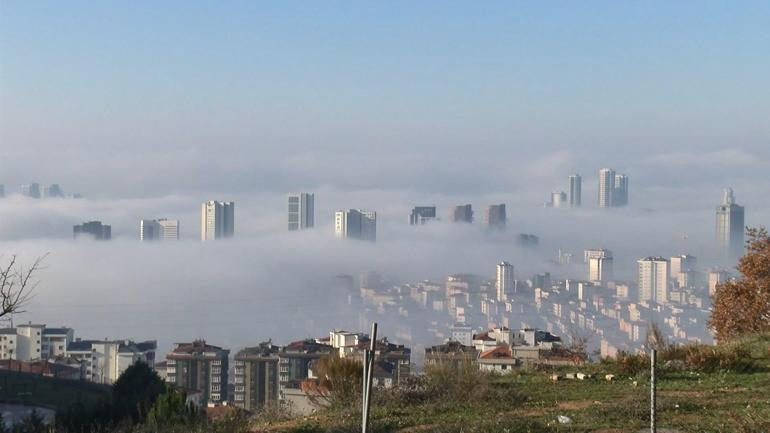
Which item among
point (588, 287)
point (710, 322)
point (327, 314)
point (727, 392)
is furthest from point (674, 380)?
point (588, 287)

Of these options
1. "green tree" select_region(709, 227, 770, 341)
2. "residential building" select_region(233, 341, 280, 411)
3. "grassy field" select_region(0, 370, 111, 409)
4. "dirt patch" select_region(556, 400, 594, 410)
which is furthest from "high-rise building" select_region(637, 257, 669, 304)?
"dirt patch" select_region(556, 400, 594, 410)

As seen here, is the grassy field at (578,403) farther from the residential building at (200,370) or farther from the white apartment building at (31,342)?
the white apartment building at (31,342)

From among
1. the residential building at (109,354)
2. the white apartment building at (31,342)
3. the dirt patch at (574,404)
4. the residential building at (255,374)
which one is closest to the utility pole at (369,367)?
the dirt patch at (574,404)

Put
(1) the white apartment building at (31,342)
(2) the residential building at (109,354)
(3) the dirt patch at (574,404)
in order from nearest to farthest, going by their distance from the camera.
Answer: (3) the dirt patch at (574,404), (2) the residential building at (109,354), (1) the white apartment building at (31,342)

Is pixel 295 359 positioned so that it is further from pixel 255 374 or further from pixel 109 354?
pixel 109 354

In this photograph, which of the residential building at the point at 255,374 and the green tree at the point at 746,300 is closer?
the green tree at the point at 746,300

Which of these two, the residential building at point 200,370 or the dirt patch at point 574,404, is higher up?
the dirt patch at point 574,404

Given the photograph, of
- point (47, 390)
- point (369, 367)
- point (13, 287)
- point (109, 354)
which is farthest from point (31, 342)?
point (369, 367)

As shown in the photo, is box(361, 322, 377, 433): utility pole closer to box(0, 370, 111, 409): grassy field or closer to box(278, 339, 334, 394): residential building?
Result: box(0, 370, 111, 409): grassy field
